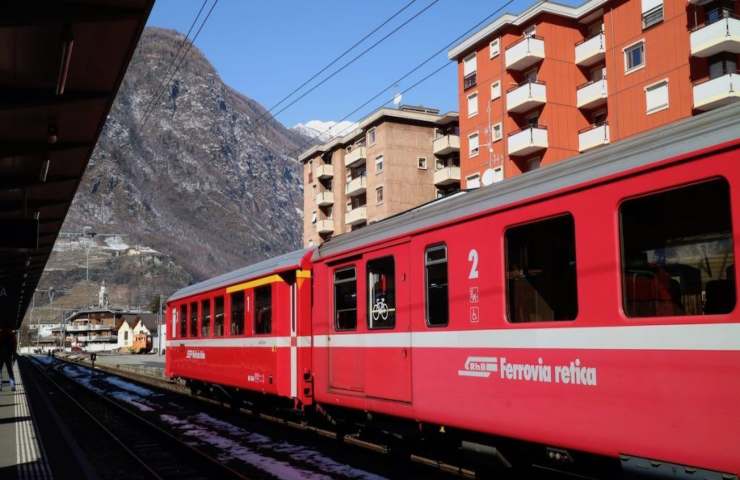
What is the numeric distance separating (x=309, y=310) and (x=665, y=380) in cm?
744

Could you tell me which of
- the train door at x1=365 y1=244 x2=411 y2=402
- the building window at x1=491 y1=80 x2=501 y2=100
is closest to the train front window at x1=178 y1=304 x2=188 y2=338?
the train door at x1=365 y1=244 x2=411 y2=402

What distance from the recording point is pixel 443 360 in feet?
27.2

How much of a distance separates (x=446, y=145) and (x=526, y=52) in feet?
53.5

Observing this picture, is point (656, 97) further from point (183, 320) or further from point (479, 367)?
point (479, 367)

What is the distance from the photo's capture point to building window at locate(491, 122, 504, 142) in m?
40.9

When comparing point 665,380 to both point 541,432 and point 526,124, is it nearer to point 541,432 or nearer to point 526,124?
point 541,432

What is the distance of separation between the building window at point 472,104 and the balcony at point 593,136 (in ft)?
25.2

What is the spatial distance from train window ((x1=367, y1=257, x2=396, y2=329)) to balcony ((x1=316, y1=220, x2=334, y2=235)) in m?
53.9

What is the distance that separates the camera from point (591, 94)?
37062 millimetres

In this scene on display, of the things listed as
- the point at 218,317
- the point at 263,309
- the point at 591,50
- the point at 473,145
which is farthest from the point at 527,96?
the point at 263,309

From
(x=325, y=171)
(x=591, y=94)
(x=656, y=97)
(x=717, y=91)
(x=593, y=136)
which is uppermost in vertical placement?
(x=325, y=171)

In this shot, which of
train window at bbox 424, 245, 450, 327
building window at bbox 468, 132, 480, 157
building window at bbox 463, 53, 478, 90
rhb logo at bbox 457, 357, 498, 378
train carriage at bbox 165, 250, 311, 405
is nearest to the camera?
rhb logo at bbox 457, 357, 498, 378

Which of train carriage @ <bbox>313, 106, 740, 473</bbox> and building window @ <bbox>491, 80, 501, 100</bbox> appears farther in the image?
building window @ <bbox>491, 80, 501, 100</bbox>

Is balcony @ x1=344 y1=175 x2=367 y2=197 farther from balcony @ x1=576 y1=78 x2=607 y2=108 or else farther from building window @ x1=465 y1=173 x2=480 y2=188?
balcony @ x1=576 y1=78 x2=607 y2=108
